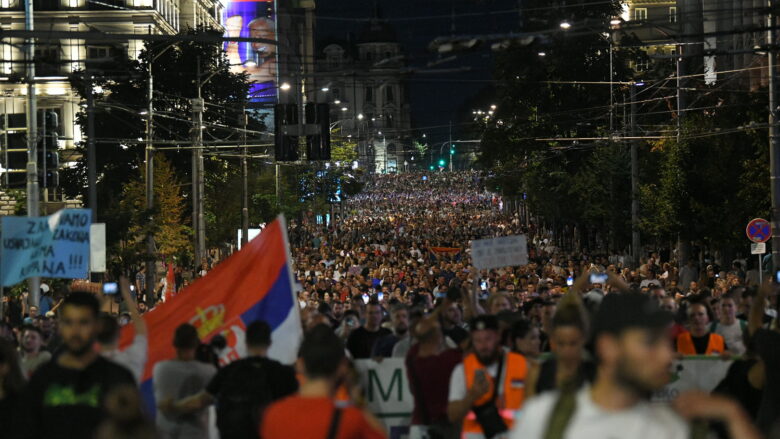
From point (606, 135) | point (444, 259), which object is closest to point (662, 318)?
point (444, 259)

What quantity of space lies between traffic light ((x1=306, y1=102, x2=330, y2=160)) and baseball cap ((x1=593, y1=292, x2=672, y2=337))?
2694 centimetres

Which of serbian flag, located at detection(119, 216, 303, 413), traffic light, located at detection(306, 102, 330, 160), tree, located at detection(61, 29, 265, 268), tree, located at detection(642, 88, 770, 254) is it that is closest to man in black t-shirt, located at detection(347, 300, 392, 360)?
serbian flag, located at detection(119, 216, 303, 413)

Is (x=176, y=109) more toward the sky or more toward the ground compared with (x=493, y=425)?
more toward the sky

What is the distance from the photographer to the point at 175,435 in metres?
9.45

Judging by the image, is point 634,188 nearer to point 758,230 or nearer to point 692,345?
point 758,230

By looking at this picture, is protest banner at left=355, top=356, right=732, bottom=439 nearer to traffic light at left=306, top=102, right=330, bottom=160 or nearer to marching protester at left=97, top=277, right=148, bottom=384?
marching protester at left=97, top=277, right=148, bottom=384

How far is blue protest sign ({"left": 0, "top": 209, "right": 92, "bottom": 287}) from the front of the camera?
1500 centimetres

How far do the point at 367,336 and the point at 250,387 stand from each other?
15.7 feet

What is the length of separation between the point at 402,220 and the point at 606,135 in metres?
46.6

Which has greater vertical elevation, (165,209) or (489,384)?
(165,209)

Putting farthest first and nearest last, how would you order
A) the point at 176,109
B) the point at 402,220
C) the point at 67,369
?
the point at 402,220, the point at 176,109, the point at 67,369

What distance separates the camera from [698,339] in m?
12.0

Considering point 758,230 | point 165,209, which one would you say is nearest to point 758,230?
point 758,230

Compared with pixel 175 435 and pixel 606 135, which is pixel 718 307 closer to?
pixel 175 435
